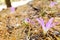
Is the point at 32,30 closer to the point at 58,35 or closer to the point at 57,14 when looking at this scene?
the point at 58,35

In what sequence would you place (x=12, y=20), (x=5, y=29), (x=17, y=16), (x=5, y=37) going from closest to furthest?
1. (x=5, y=37)
2. (x=5, y=29)
3. (x=12, y=20)
4. (x=17, y=16)

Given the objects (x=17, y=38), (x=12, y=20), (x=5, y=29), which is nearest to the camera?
(x=17, y=38)

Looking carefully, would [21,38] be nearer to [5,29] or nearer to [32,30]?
[32,30]

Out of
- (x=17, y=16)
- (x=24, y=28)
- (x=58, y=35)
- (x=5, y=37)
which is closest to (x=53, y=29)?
(x=58, y=35)

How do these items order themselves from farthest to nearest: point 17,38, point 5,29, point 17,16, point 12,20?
point 17,16, point 12,20, point 5,29, point 17,38

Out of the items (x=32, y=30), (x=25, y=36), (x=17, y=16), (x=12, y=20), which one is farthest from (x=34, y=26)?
(x=17, y=16)

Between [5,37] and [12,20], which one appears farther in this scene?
[12,20]

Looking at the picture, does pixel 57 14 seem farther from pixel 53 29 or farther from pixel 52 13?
pixel 53 29

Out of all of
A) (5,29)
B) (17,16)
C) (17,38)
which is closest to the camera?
(17,38)

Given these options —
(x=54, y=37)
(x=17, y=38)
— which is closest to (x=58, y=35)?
(x=54, y=37)

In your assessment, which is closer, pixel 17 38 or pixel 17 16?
pixel 17 38
